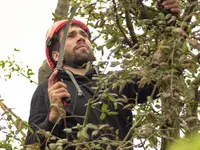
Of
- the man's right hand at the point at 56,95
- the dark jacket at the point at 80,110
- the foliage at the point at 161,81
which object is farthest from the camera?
the dark jacket at the point at 80,110

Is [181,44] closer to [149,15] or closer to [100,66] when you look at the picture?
[100,66]

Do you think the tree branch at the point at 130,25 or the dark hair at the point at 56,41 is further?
the dark hair at the point at 56,41

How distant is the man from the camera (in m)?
2.11

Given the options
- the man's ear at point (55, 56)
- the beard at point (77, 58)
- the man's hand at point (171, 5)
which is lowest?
the beard at point (77, 58)

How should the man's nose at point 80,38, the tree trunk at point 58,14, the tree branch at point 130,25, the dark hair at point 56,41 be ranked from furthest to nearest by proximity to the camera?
the tree trunk at point 58,14 < the dark hair at point 56,41 < the man's nose at point 80,38 < the tree branch at point 130,25

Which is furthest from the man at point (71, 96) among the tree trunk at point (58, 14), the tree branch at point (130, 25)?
the tree trunk at point (58, 14)

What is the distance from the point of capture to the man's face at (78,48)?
296 cm

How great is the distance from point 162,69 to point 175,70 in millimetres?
43

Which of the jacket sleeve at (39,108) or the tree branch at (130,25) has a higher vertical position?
the tree branch at (130,25)

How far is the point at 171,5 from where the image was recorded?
201 cm

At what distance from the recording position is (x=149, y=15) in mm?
2090

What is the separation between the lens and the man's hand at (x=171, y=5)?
1967mm

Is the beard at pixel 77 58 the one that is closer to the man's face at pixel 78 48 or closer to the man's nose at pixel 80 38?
the man's face at pixel 78 48

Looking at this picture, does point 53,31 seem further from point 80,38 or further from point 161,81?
point 161,81
